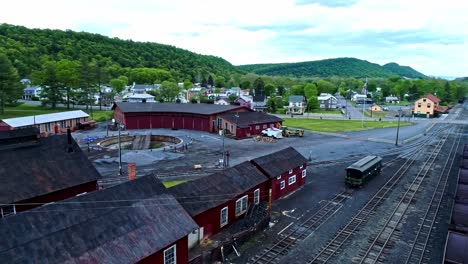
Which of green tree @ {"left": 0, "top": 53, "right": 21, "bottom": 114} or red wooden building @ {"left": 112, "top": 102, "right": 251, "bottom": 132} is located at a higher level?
green tree @ {"left": 0, "top": 53, "right": 21, "bottom": 114}

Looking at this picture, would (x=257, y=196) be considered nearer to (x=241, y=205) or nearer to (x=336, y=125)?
(x=241, y=205)

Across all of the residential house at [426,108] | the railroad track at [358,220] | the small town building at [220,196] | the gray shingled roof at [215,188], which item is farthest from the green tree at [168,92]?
the gray shingled roof at [215,188]

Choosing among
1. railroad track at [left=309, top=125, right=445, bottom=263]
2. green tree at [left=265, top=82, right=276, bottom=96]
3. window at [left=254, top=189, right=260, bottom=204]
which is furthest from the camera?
green tree at [left=265, top=82, right=276, bottom=96]

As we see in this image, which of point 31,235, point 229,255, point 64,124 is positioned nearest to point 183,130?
point 64,124

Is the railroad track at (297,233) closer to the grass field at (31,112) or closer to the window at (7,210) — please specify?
the window at (7,210)

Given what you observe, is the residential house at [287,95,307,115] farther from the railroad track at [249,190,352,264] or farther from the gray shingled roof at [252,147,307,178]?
the railroad track at [249,190,352,264]

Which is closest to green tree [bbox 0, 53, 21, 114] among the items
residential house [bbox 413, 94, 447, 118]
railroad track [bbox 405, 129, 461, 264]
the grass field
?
the grass field
